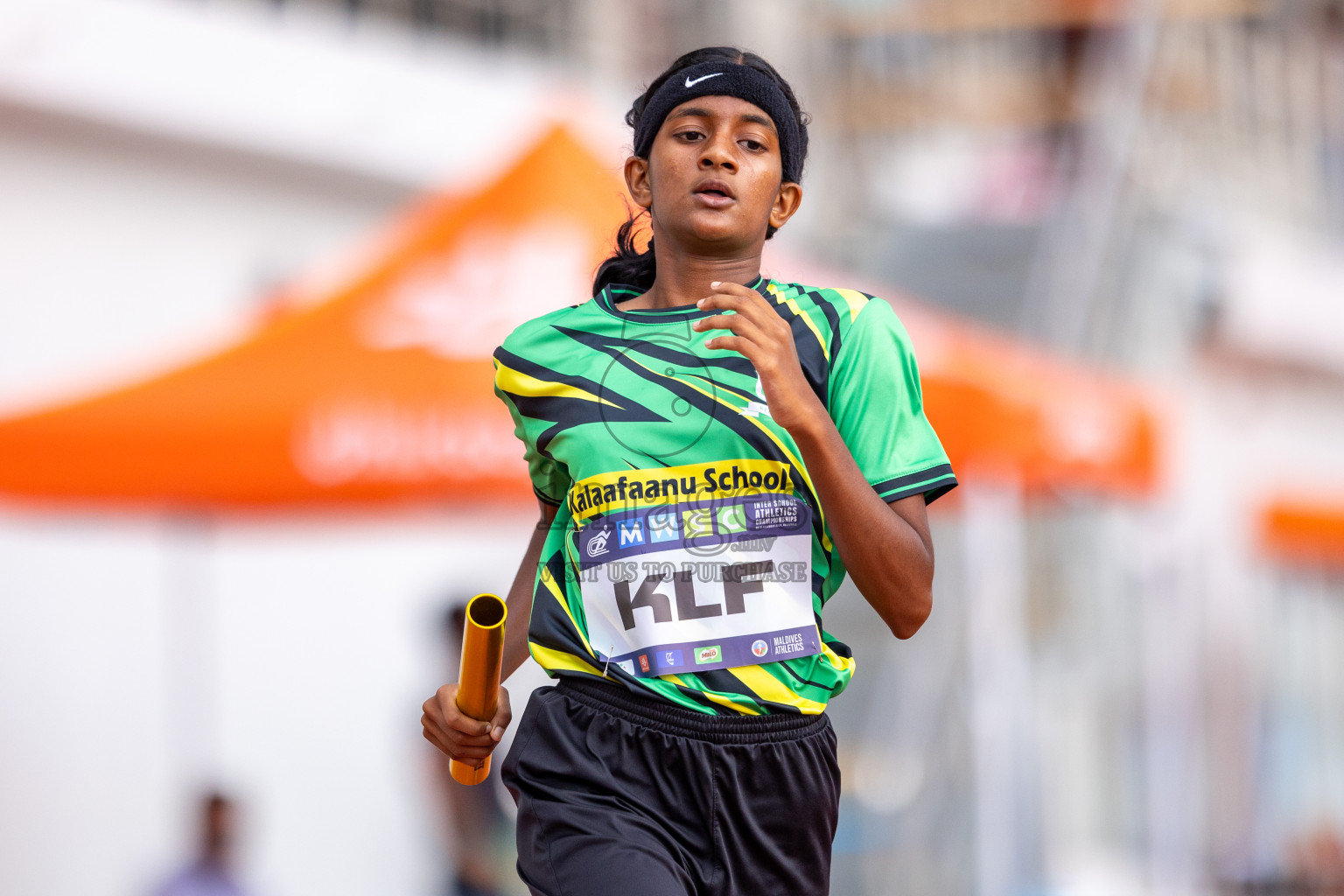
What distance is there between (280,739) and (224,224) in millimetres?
2701

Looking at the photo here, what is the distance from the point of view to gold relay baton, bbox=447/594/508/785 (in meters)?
2.20

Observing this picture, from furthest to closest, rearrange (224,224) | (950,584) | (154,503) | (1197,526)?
(1197,526) < (224,224) < (950,584) < (154,503)

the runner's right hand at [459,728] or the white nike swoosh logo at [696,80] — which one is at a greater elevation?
the white nike swoosh logo at [696,80]

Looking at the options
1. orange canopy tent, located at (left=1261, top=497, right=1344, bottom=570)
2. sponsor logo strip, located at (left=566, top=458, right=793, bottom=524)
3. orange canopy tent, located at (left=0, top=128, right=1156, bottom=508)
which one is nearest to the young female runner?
sponsor logo strip, located at (left=566, top=458, right=793, bottom=524)

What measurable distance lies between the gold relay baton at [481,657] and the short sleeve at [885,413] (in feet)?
1.73

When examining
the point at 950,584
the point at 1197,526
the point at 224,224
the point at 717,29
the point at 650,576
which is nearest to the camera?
the point at 650,576

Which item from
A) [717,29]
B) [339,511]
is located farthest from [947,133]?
[339,511]

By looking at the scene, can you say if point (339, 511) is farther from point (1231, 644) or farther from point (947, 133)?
point (1231, 644)

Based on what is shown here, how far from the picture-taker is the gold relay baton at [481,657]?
220 centimetres

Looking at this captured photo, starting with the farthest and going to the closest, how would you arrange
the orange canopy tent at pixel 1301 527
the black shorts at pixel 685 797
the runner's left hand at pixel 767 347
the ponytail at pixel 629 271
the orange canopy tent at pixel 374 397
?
the orange canopy tent at pixel 1301 527, the orange canopy tent at pixel 374 397, the ponytail at pixel 629 271, the black shorts at pixel 685 797, the runner's left hand at pixel 767 347

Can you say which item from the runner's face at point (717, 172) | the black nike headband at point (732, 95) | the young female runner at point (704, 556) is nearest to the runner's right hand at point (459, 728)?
the young female runner at point (704, 556)

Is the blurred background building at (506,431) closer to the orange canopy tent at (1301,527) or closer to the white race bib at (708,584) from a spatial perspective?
the orange canopy tent at (1301,527)

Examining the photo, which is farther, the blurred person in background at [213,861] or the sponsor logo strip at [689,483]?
the blurred person in background at [213,861]

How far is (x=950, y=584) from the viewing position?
326 inches
